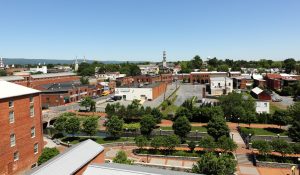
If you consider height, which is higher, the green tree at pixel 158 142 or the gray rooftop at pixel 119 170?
→ the gray rooftop at pixel 119 170

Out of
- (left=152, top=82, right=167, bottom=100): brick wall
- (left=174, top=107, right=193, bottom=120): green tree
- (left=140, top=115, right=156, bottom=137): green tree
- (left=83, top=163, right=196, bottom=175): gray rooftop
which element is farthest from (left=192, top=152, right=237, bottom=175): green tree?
(left=152, top=82, right=167, bottom=100): brick wall

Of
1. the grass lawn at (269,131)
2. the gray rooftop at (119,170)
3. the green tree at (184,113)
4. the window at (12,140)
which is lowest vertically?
the grass lawn at (269,131)

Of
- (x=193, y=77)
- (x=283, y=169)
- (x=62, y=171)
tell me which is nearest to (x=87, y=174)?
(x=62, y=171)

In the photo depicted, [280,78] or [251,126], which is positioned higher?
[280,78]

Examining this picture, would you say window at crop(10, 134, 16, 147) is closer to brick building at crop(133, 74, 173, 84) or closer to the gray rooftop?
the gray rooftop

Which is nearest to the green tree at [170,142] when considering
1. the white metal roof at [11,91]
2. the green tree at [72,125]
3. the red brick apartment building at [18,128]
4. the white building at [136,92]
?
the red brick apartment building at [18,128]

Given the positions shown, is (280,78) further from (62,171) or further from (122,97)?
(62,171)

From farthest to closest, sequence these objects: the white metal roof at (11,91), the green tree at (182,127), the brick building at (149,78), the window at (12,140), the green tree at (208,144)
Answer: the brick building at (149,78) < the green tree at (182,127) < the green tree at (208,144) < the window at (12,140) < the white metal roof at (11,91)

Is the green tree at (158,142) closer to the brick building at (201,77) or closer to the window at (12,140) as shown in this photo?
the window at (12,140)
